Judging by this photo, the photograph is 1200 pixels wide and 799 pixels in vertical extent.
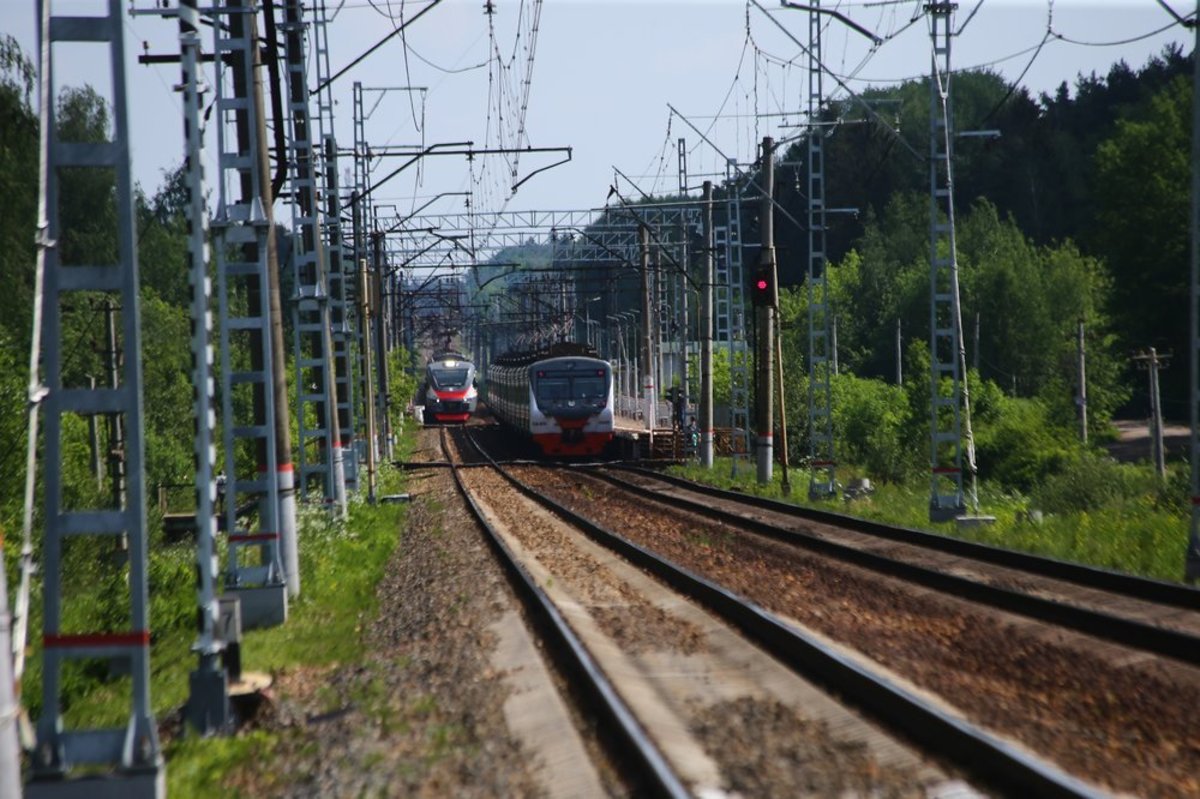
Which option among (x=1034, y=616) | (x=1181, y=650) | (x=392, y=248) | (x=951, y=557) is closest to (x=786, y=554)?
(x=951, y=557)

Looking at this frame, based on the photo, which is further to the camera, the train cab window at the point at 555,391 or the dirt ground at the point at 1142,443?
the dirt ground at the point at 1142,443

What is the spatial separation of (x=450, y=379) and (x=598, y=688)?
63.8 meters

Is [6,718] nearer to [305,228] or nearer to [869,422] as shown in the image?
[305,228]

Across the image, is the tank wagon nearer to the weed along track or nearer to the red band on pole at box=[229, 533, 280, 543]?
the weed along track

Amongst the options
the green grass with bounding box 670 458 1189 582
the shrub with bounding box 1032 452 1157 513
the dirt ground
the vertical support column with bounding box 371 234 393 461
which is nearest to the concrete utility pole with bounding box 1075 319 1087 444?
the dirt ground

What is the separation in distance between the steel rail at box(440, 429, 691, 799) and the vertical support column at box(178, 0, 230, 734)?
2.42m

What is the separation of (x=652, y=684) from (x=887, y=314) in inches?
3133

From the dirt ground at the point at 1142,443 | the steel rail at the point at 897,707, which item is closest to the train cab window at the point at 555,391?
the dirt ground at the point at 1142,443

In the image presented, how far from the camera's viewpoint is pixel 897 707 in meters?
7.98

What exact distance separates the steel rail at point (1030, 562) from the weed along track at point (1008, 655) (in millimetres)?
149

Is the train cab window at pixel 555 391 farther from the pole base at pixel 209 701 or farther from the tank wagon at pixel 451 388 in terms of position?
the pole base at pixel 209 701

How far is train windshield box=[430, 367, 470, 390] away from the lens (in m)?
72.0

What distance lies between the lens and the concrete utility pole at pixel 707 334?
1304 inches

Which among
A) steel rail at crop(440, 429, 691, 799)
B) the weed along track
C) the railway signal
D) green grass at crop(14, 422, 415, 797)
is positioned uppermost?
the railway signal
